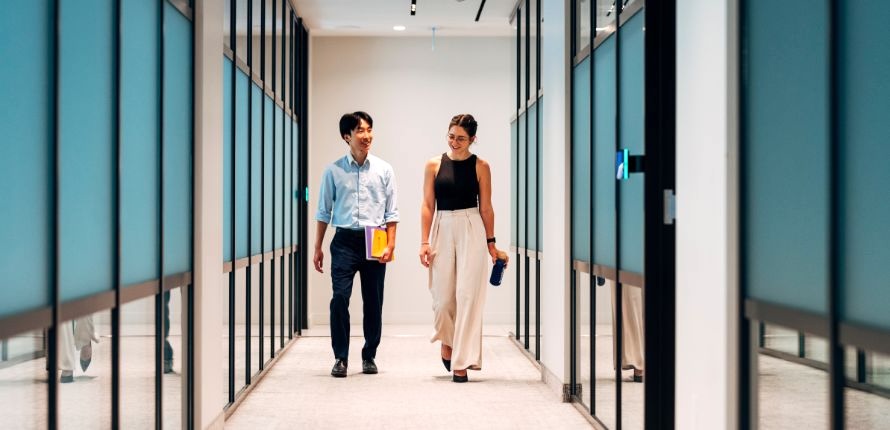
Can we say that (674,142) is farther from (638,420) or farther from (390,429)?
(390,429)

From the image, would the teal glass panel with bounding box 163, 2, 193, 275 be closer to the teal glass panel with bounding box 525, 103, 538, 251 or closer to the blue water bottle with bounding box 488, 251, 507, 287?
the blue water bottle with bounding box 488, 251, 507, 287

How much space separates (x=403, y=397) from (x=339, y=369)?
1.00 m

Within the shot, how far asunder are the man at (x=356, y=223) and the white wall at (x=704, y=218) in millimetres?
3414

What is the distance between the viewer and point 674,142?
380 cm

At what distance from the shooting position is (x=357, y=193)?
6.82 metres

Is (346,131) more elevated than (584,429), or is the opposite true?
(346,131)

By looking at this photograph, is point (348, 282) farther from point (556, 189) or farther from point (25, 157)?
point (25, 157)

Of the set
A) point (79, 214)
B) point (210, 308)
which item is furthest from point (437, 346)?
point (79, 214)

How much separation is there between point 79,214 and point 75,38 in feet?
1.59

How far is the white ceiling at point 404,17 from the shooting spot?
8.73m

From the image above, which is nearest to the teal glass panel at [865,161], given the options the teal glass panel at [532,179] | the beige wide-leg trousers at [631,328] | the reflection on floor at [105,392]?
the beige wide-leg trousers at [631,328]

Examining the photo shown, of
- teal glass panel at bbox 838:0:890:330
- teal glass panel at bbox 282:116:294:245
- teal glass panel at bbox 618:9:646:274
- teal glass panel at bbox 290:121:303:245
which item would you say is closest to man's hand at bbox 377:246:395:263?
teal glass panel at bbox 282:116:294:245

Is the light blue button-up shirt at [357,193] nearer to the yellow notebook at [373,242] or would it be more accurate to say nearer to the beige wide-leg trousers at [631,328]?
the yellow notebook at [373,242]

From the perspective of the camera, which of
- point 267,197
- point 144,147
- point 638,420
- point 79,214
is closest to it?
point 79,214
